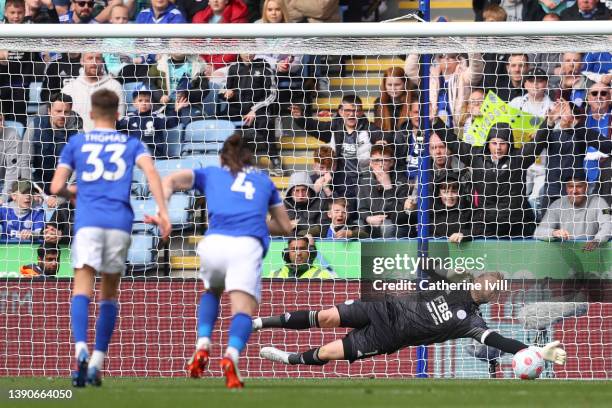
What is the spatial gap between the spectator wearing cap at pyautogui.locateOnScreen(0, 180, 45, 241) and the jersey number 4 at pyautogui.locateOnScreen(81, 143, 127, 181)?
174 inches

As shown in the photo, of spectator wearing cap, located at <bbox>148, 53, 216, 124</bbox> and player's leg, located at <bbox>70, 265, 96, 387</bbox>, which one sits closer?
player's leg, located at <bbox>70, 265, 96, 387</bbox>

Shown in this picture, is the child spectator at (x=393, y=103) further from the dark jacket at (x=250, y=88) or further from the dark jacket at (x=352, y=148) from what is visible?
the dark jacket at (x=250, y=88)

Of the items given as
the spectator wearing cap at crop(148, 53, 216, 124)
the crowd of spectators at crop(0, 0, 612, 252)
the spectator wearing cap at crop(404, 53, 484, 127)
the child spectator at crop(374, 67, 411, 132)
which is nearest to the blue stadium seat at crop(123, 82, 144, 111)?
the crowd of spectators at crop(0, 0, 612, 252)

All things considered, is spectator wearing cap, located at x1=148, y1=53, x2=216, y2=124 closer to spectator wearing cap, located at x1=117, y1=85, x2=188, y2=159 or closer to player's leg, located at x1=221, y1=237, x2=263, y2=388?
spectator wearing cap, located at x1=117, y1=85, x2=188, y2=159

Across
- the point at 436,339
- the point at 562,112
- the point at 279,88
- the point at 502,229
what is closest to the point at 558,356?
the point at 436,339

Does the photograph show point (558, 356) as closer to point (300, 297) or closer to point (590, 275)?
point (590, 275)

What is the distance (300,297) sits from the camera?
13109mm

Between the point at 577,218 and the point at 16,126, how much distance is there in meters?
5.90

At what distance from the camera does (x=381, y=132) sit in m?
13.4

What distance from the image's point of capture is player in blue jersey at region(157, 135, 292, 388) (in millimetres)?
8656

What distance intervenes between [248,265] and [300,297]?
447 centimetres

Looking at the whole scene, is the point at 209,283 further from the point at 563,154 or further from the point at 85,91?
the point at 563,154

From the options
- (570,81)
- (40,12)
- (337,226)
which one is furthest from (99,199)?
(40,12)

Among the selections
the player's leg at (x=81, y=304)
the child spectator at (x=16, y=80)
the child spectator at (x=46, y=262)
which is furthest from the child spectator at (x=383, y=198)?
the player's leg at (x=81, y=304)
